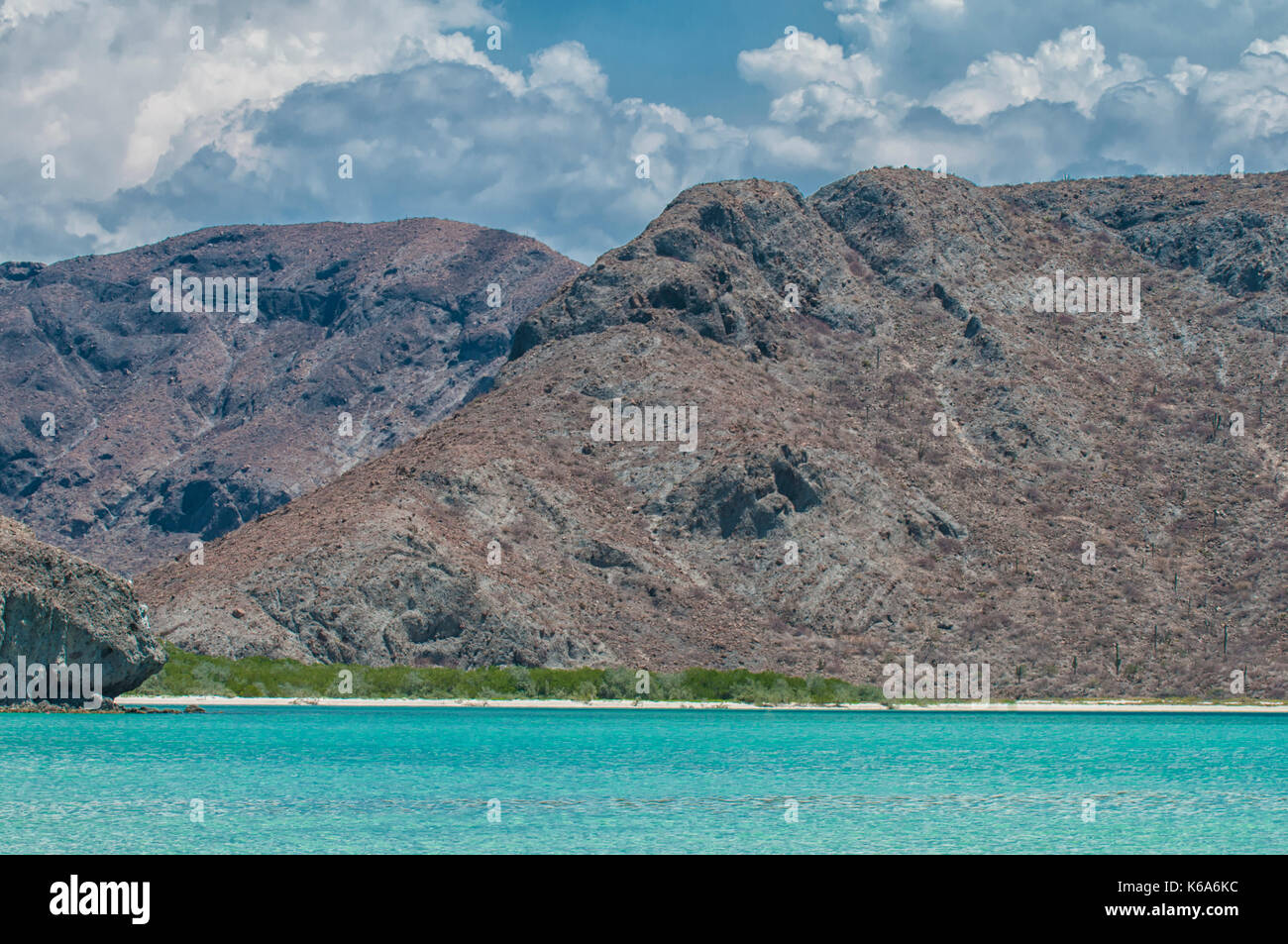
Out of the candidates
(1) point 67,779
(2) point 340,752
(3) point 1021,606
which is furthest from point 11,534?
(3) point 1021,606

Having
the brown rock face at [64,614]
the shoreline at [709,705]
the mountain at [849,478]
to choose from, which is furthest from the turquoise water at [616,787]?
the mountain at [849,478]

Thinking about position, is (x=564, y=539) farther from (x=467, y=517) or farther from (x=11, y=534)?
(x=11, y=534)

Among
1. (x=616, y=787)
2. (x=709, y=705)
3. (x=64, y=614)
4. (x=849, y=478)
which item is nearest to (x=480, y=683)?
(x=709, y=705)

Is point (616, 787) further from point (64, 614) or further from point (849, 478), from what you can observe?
point (849, 478)

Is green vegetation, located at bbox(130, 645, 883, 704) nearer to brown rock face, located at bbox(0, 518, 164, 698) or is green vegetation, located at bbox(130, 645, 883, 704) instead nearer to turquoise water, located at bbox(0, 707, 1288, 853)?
turquoise water, located at bbox(0, 707, 1288, 853)

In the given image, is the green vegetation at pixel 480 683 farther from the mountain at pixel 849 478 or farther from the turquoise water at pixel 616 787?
the turquoise water at pixel 616 787

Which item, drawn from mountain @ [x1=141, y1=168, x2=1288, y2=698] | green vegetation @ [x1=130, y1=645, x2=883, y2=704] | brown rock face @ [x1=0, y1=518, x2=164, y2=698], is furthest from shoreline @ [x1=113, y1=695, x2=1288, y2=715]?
brown rock face @ [x1=0, y1=518, x2=164, y2=698]
